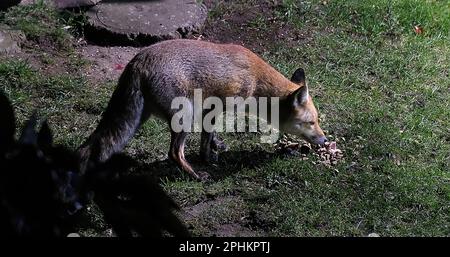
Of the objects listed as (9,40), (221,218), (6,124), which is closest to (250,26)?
(9,40)

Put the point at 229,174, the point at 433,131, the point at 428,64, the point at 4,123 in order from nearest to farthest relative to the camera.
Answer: the point at 4,123 < the point at 229,174 < the point at 433,131 < the point at 428,64

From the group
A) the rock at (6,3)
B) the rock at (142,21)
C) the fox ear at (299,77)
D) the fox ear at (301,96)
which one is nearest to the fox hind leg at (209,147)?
the fox ear at (301,96)

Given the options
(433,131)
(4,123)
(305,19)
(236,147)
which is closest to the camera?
(4,123)

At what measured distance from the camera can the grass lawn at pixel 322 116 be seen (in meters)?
5.34

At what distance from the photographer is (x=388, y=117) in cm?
678

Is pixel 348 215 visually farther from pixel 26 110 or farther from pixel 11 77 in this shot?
pixel 11 77

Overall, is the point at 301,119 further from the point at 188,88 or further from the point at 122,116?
the point at 122,116

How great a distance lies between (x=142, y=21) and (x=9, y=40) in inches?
53.4

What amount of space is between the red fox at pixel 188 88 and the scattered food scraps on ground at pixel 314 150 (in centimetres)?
10

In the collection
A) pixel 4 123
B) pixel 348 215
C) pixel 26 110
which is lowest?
pixel 348 215

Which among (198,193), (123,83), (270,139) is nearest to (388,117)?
(270,139)

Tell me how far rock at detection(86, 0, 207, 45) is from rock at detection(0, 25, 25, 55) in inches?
28.0

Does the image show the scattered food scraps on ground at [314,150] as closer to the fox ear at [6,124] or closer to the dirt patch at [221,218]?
the dirt patch at [221,218]
